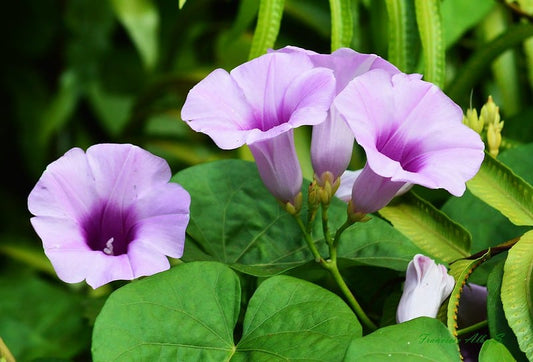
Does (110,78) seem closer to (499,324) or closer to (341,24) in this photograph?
(341,24)

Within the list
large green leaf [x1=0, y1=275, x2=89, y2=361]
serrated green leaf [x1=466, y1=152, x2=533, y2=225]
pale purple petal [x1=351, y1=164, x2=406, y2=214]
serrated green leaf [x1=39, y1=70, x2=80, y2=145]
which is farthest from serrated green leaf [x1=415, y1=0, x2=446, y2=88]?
serrated green leaf [x1=39, y1=70, x2=80, y2=145]

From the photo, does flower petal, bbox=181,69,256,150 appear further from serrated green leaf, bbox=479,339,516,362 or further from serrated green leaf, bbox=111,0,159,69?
serrated green leaf, bbox=111,0,159,69

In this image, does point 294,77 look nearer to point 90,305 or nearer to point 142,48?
point 90,305

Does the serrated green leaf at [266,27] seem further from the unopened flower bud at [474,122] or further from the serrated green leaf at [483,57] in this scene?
the serrated green leaf at [483,57]

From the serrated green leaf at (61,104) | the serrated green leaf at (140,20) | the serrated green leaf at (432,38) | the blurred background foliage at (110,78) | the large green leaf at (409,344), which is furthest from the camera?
the serrated green leaf at (61,104)

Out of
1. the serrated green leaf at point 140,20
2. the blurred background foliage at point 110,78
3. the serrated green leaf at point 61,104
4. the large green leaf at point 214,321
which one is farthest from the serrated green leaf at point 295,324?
the serrated green leaf at point 61,104

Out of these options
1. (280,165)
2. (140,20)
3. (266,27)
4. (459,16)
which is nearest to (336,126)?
(280,165)
